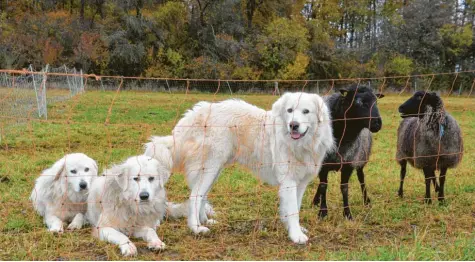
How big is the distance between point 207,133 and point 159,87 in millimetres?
22792

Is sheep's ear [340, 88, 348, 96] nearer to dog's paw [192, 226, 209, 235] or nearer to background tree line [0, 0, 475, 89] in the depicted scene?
dog's paw [192, 226, 209, 235]

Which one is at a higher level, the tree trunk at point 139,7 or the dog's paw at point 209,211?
the tree trunk at point 139,7

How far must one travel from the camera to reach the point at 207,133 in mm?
4480

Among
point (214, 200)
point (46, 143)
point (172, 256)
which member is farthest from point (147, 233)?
point (46, 143)

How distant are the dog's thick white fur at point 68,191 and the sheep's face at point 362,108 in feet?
9.46

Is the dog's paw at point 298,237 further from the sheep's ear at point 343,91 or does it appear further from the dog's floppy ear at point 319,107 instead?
the sheep's ear at point 343,91

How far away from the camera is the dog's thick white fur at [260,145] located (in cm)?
422

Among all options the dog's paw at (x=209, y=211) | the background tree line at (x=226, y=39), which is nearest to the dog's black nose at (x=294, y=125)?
the dog's paw at (x=209, y=211)

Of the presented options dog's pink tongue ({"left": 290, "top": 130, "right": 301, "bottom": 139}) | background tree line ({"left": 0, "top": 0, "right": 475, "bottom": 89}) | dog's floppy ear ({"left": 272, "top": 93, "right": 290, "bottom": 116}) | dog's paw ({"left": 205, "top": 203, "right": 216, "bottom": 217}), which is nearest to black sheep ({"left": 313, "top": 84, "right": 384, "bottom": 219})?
dog's floppy ear ({"left": 272, "top": 93, "right": 290, "bottom": 116})

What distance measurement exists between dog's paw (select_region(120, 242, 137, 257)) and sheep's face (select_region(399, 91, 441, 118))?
12.4 feet

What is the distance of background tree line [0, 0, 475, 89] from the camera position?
34.8 meters

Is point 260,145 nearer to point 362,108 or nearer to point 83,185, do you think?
point 362,108

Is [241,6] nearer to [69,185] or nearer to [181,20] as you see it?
[181,20]

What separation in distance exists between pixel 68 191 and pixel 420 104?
14.2ft
